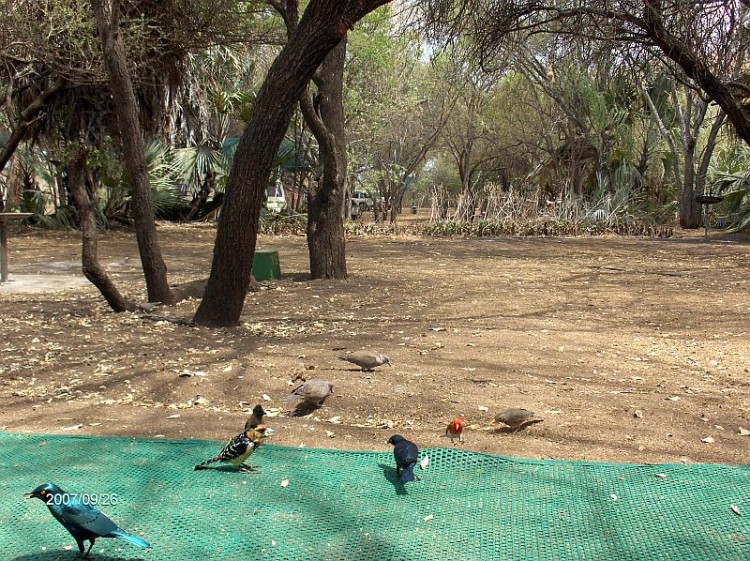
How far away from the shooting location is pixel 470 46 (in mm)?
9398

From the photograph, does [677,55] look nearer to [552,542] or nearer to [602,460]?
[602,460]

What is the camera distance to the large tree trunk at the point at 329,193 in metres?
8.80

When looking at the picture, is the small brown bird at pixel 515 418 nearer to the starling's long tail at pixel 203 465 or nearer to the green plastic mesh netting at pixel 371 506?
the green plastic mesh netting at pixel 371 506

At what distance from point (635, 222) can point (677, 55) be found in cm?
1032

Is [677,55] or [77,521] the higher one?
[677,55]

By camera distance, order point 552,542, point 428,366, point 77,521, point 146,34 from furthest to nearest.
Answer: point 146,34 < point 428,366 < point 552,542 < point 77,521

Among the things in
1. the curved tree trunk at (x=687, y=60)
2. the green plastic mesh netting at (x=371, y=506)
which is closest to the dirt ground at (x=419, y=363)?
the green plastic mesh netting at (x=371, y=506)

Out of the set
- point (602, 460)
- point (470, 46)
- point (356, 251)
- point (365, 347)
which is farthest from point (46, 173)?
point (602, 460)

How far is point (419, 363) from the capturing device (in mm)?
4910

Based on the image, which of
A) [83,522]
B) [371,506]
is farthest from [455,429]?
[83,522]

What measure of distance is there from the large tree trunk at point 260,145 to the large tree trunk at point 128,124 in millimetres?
1053

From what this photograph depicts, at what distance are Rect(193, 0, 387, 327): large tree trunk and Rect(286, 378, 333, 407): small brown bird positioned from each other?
2.12m

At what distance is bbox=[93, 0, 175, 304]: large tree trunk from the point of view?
20.7ft

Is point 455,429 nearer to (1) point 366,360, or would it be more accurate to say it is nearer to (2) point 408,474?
(2) point 408,474
